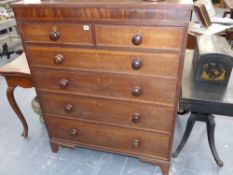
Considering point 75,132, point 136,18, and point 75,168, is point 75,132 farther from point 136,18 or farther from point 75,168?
point 136,18

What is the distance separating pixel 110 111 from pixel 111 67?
311mm

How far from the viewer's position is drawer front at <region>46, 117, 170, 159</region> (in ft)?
4.50

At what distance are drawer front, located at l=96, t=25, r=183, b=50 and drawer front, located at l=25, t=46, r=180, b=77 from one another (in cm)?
5

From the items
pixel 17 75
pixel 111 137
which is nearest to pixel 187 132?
pixel 111 137

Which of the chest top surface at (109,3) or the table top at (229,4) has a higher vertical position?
the chest top surface at (109,3)

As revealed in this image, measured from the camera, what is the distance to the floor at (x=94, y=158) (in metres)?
1.55

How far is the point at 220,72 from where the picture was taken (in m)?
1.27

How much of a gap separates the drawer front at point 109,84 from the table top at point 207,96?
0.14 meters

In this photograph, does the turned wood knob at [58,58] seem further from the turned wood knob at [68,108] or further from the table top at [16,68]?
the table top at [16,68]

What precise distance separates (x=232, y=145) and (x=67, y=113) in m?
1.30

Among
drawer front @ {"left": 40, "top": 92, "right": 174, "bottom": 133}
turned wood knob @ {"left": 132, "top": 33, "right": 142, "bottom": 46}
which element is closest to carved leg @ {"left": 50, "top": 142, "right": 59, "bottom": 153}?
drawer front @ {"left": 40, "top": 92, "right": 174, "bottom": 133}

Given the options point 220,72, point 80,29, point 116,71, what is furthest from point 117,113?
point 220,72

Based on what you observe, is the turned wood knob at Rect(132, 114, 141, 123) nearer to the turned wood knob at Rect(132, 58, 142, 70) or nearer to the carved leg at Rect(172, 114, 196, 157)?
the turned wood knob at Rect(132, 58, 142, 70)

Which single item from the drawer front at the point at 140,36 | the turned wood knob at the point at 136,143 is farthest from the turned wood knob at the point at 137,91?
the turned wood knob at the point at 136,143
